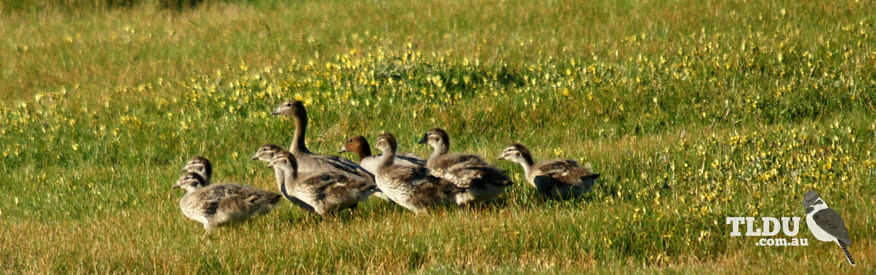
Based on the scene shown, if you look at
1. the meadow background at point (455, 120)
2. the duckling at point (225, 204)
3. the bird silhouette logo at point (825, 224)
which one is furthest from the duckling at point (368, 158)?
the bird silhouette logo at point (825, 224)

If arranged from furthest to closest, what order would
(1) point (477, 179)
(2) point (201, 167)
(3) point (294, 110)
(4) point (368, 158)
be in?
(3) point (294, 110)
(4) point (368, 158)
(2) point (201, 167)
(1) point (477, 179)

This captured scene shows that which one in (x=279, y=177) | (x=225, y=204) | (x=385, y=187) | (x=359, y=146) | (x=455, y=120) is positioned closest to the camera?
(x=225, y=204)

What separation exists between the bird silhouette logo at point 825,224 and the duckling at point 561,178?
7.54 feet

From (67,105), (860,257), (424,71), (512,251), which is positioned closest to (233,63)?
(67,105)

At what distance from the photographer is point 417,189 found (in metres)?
9.14

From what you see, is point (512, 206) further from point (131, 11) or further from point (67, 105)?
point (131, 11)

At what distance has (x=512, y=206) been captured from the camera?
9.33 meters

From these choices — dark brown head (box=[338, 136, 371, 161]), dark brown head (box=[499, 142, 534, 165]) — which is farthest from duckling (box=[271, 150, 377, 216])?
dark brown head (box=[338, 136, 371, 161])

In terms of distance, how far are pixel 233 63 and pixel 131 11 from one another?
665 cm

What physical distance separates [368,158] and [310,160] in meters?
0.76

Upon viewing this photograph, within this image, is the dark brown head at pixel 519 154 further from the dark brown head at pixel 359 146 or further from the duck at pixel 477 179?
the dark brown head at pixel 359 146

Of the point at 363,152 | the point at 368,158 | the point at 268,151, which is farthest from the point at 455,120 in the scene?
the point at 268,151

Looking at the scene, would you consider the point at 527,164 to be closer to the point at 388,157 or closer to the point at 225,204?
the point at 388,157

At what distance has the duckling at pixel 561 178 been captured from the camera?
940cm
